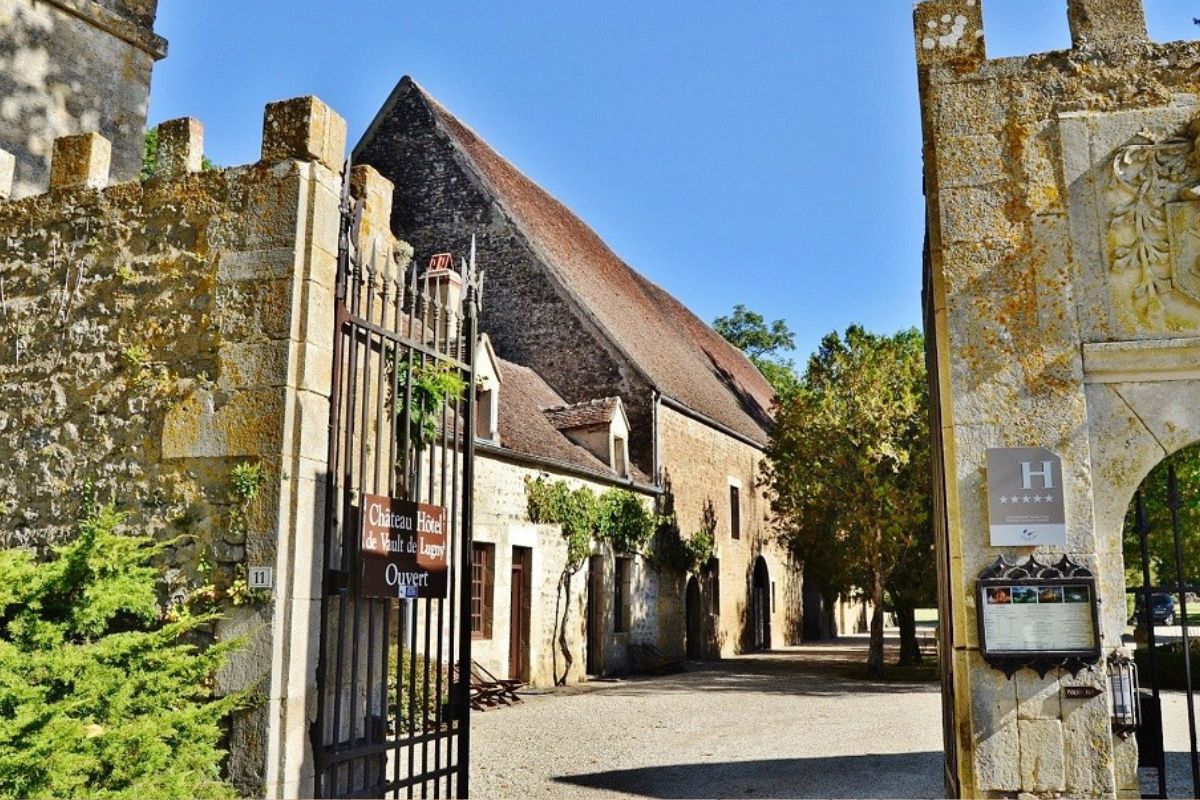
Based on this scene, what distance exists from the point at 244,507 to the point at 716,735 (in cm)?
671

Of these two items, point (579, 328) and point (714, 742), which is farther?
point (579, 328)

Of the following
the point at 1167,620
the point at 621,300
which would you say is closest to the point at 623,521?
the point at 621,300

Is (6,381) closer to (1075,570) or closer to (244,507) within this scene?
(244,507)

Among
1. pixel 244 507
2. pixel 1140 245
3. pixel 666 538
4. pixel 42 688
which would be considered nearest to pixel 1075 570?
pixel 1140 245

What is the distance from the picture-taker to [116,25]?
11.0m

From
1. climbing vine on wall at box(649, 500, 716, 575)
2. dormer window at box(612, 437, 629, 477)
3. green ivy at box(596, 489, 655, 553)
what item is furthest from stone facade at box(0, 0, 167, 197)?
climbing vine on wall at box(649, 500, 716, 575)

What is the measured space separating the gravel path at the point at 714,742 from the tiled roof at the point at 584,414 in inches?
179

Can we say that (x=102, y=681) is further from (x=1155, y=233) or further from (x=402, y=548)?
(x=1155, y=233)

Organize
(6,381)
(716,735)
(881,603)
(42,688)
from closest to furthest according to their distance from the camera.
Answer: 1. (42,688)
2. (6,381)
3. (716,735)
4. (881,603)

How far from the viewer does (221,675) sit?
5.18 m

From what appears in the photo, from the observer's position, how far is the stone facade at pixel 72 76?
992 cm

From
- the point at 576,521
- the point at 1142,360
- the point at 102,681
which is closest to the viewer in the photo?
the point at 102,681

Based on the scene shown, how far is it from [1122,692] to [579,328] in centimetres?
1446

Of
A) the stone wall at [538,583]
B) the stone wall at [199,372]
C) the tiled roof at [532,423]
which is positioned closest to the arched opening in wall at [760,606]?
the stone wall at [538,583]
